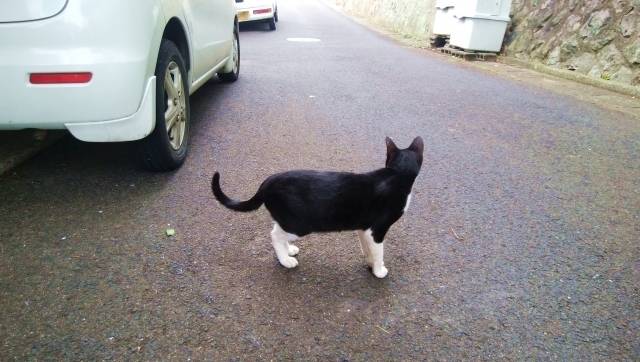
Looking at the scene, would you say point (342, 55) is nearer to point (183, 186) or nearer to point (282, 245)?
point (183, 186)

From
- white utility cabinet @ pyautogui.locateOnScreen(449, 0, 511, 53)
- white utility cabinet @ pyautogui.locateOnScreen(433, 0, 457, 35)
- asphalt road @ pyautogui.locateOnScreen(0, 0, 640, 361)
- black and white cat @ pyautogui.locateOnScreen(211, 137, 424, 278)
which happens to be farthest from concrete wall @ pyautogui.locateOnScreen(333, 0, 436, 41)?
black and white cat @ pyautogui.locateOnScreen(211, 137, 424, 278)

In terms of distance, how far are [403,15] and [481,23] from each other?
324 inches

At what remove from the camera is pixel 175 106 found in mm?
3150

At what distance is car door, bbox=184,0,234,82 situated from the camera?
3.51 meters

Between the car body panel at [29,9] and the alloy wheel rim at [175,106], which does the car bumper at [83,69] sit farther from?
the alloy wheel rim at [175,106]

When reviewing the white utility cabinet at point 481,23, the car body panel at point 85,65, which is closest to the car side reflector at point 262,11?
the white utility cabinet at point 481,23

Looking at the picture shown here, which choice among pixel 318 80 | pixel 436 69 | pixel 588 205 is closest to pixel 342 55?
pixel 436 69

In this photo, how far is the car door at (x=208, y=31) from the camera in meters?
3.51

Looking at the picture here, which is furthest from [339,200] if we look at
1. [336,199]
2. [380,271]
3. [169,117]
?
[169,117]

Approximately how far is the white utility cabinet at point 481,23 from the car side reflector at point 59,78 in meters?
8.00

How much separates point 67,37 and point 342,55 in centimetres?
769

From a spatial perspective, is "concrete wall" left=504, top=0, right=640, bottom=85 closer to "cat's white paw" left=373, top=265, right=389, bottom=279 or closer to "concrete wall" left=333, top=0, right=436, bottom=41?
"concrete wall" left=333, top=0, right=436, bottom=41

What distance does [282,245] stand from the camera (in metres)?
2.16

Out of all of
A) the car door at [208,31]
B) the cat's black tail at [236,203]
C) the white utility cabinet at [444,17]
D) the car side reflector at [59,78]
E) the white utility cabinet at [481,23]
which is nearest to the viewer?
the cat's black tail at [236,203]
